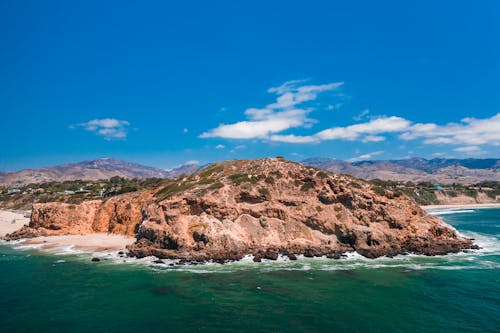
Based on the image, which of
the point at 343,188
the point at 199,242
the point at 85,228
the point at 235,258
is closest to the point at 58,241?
the point at 85,228

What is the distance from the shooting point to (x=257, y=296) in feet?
120

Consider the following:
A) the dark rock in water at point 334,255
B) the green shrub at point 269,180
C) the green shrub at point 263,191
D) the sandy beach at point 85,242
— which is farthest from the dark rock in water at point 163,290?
the green shrub at point 269,180

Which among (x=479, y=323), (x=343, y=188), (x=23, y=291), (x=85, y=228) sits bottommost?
(x=479, y=323)

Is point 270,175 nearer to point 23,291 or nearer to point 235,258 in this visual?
point 235,258

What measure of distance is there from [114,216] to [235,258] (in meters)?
42.1

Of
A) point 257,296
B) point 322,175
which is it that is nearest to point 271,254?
point 257,296

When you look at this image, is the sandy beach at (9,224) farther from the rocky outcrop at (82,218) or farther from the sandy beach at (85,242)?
the rocky outcrop at (82,218)

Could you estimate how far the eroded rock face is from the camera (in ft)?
190

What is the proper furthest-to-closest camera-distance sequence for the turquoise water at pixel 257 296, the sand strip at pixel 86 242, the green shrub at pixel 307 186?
1. the green shrub at pixel 307 186
2. the sand strip at pixel 86 242
3. the turquoise water at pixel 257 296

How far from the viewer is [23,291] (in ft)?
129

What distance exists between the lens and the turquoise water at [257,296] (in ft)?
97.2

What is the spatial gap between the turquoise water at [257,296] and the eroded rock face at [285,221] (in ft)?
18.2

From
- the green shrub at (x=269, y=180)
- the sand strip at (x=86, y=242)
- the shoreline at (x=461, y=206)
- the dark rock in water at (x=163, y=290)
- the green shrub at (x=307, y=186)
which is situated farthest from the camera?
the shoreline at (x=461, y=206)

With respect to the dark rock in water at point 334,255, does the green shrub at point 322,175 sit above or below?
above
